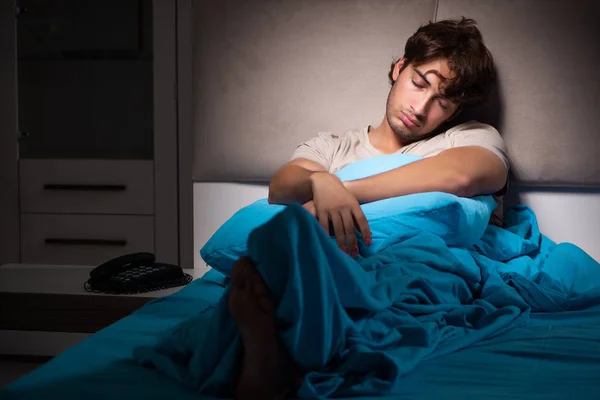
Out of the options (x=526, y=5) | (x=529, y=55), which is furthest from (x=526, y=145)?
(x=526, y=5)

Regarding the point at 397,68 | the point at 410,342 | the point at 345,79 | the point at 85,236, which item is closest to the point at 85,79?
the point at 85,236

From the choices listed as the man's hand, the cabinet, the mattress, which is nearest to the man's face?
the man's hand

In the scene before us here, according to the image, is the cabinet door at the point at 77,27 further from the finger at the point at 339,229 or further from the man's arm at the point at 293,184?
the finger at the point at 339,229

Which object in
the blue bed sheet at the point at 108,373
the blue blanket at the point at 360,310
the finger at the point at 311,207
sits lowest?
the blue bed sheet at the point at 108,373

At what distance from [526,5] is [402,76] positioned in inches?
16.0

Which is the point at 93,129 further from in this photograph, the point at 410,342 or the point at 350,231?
the point at 410,342

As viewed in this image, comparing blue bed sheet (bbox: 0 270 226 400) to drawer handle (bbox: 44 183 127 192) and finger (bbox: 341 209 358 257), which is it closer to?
finger (bbox: 341 209 358 257)

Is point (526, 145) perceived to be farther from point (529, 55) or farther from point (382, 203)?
point (382, 203)

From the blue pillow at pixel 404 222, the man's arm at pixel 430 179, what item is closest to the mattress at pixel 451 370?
the blue pillow at pixel 404 222

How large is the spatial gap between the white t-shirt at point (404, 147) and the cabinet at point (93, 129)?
682mm

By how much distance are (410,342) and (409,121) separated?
31.8 inches

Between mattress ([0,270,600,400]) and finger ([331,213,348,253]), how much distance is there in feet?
1.01

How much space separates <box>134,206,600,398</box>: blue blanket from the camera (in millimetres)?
715

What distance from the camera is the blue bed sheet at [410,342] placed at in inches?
28.8
